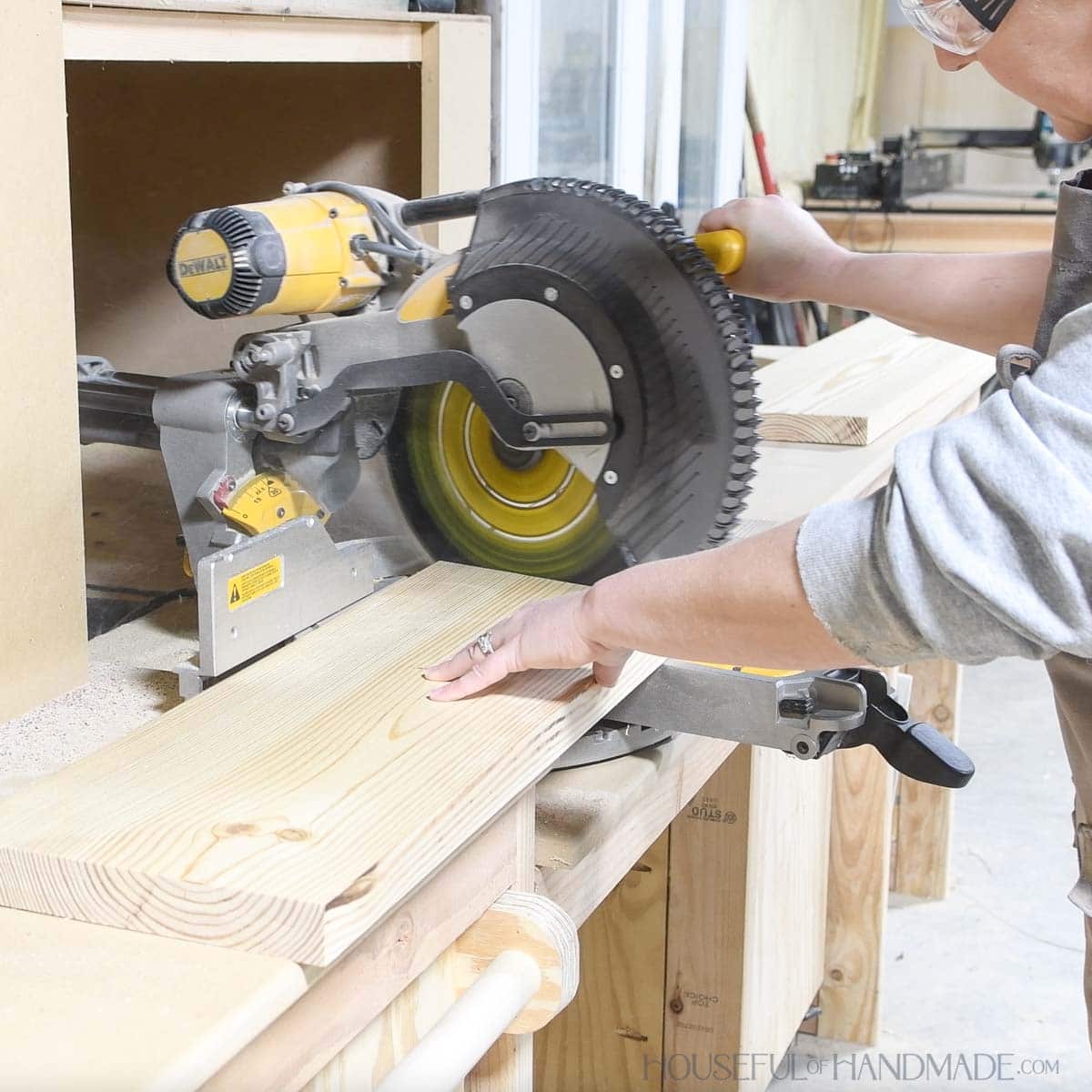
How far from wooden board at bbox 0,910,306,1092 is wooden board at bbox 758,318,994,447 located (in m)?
1.19

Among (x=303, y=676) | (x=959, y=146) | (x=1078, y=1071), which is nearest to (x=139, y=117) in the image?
(x=303, y=676)

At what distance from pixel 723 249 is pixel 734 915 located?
782mm

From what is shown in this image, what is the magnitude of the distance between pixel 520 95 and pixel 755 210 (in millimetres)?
852

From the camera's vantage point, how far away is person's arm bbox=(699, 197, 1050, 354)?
127 centimetres

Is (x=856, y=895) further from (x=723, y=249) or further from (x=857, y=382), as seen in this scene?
(x=723, y=249)

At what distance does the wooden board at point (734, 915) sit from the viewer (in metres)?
1.51

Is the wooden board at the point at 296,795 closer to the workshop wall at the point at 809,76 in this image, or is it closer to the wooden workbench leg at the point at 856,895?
the wooden workbench leg at the point at 856,895

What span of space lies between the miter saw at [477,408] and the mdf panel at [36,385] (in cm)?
9

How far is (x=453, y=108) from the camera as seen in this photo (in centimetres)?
159

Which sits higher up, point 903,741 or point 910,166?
point 910,166

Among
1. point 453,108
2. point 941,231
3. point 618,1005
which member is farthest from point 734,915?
point 941,231

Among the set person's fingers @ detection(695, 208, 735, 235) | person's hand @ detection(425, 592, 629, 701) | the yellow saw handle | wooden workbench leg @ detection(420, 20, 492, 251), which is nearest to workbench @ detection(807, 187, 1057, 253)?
wooden workbench leg @ detection(420, 20, 492, 251)

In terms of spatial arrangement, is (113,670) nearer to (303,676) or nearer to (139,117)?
(303,676)

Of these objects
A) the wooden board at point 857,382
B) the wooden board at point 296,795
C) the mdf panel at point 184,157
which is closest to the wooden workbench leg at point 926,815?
the wooden board at point 857,382
